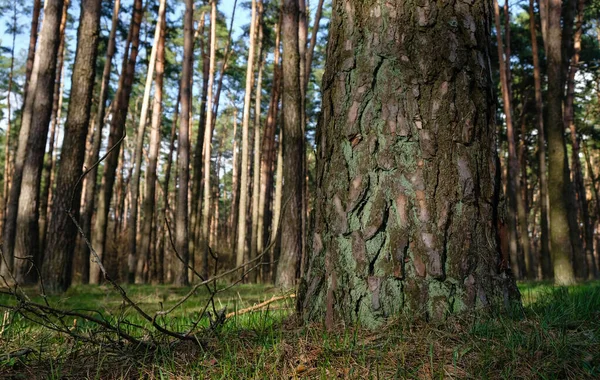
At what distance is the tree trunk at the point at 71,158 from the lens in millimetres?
7305

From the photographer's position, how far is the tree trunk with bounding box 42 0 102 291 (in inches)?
288

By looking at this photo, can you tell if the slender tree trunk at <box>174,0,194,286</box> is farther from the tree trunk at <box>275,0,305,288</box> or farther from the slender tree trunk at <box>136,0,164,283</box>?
the tree trunk at <box>275,0,305,288</box>

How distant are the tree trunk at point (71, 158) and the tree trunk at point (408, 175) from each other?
6.04 meters

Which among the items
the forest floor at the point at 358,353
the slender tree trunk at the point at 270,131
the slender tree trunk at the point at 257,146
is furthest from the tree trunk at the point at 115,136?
Result: the forest floor at the point at 358,353

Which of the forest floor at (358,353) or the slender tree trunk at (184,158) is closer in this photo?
the forest floor at (358,353)

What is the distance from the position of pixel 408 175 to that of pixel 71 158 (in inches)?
260

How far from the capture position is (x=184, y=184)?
Answer: 12828mm

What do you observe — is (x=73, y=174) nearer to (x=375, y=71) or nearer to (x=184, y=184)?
(x=184, y=184)

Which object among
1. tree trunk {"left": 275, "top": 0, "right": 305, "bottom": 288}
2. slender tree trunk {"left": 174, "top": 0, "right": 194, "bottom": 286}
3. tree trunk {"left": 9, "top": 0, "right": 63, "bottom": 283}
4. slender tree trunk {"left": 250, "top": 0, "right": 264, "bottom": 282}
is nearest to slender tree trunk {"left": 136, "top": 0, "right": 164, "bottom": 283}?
slender tree trunk {"left": 174, "top": 0, "right": 194, "bottom": 286}

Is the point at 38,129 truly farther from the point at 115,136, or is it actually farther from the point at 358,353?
the point at 358,353

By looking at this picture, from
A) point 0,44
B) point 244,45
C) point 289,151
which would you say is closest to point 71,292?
point 289,151

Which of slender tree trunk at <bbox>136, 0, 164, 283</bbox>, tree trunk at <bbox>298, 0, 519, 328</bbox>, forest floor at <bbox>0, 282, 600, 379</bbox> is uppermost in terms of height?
slender tree trunk at <bbox>136, 0, 164, 283</bbox>

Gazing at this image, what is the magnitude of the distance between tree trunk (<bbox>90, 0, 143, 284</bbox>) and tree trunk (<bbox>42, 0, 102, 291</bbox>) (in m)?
4.89

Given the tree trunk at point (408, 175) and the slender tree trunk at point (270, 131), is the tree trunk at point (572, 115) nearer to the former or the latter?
the slender tree trunk at point (270, 131)
